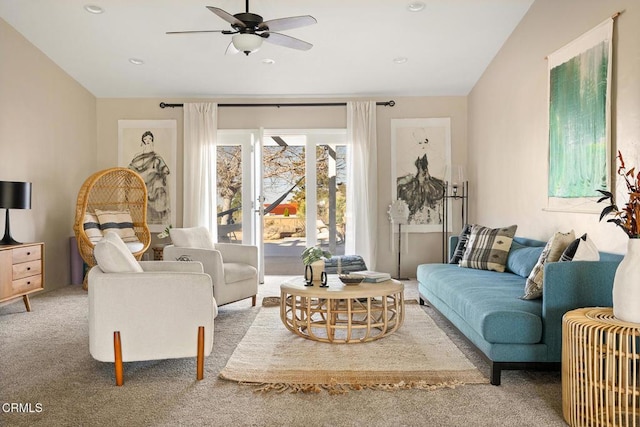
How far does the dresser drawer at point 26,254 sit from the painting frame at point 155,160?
7.00 feet

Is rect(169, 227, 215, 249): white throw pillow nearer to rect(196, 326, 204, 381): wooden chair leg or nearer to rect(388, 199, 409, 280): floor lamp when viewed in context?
rect(196, 326, 204, 381): wooden chair leg

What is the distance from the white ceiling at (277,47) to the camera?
4973mm

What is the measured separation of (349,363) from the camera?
3240 millimetres

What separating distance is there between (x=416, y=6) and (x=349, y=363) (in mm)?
3406

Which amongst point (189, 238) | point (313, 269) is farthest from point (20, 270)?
point (313, 269)

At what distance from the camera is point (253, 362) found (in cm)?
329

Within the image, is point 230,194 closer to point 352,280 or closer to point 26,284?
point 26,284

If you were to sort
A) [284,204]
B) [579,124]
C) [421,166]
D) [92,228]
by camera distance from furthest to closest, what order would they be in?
[284,204], [421,166], [92,228], [579,124]

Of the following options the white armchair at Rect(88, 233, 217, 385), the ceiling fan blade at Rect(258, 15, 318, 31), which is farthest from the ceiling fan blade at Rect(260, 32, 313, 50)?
the white armchair at Rect(88, 233, 217, 385)

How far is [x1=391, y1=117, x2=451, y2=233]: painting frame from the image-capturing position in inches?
277

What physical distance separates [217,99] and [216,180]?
1.11 meters

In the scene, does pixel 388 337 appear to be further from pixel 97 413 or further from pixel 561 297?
pixel 97 413

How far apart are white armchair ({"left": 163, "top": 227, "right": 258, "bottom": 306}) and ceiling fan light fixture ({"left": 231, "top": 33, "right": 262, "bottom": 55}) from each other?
69.2 inches

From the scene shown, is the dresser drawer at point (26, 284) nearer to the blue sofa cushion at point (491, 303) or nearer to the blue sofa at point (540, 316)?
the blue sofa cushion at point (491, 303)
